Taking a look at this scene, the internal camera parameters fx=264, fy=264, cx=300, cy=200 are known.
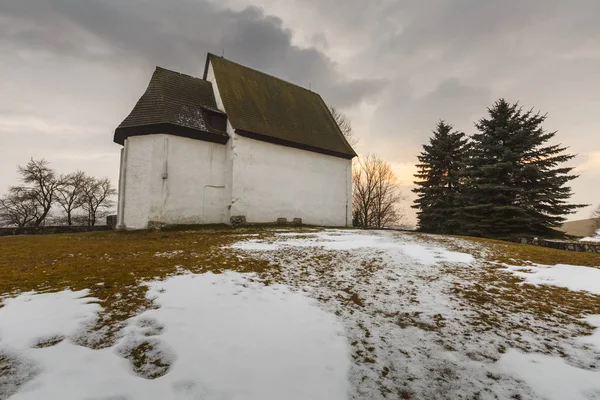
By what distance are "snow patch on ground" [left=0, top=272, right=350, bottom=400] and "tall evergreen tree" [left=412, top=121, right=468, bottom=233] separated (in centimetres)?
1616

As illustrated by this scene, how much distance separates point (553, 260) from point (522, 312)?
4.03m

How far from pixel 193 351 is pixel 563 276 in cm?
583

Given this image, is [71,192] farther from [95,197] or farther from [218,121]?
[218,121]

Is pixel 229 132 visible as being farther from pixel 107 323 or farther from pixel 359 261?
pixel 107 323

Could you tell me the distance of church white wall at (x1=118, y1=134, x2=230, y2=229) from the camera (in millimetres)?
11797

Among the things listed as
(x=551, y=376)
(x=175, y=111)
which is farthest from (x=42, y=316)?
(x=175, y=111)

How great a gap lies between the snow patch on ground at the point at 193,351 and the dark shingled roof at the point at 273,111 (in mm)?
11142

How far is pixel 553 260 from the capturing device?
226 inches

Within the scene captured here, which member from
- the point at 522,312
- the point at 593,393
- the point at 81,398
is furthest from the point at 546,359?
the point at 81,398

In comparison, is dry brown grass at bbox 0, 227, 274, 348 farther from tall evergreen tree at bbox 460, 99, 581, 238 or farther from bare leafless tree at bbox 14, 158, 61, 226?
bare leafless tree at bbox 14, 158, 61, 226

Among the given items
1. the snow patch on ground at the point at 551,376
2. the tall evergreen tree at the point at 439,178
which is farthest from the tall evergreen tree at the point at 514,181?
the snow patch on ground at the point at 551,376

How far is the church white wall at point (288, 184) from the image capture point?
519 inches

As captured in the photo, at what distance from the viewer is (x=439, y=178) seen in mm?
17281

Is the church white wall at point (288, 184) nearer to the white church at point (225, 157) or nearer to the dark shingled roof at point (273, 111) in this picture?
the white church at point (225, 157)
